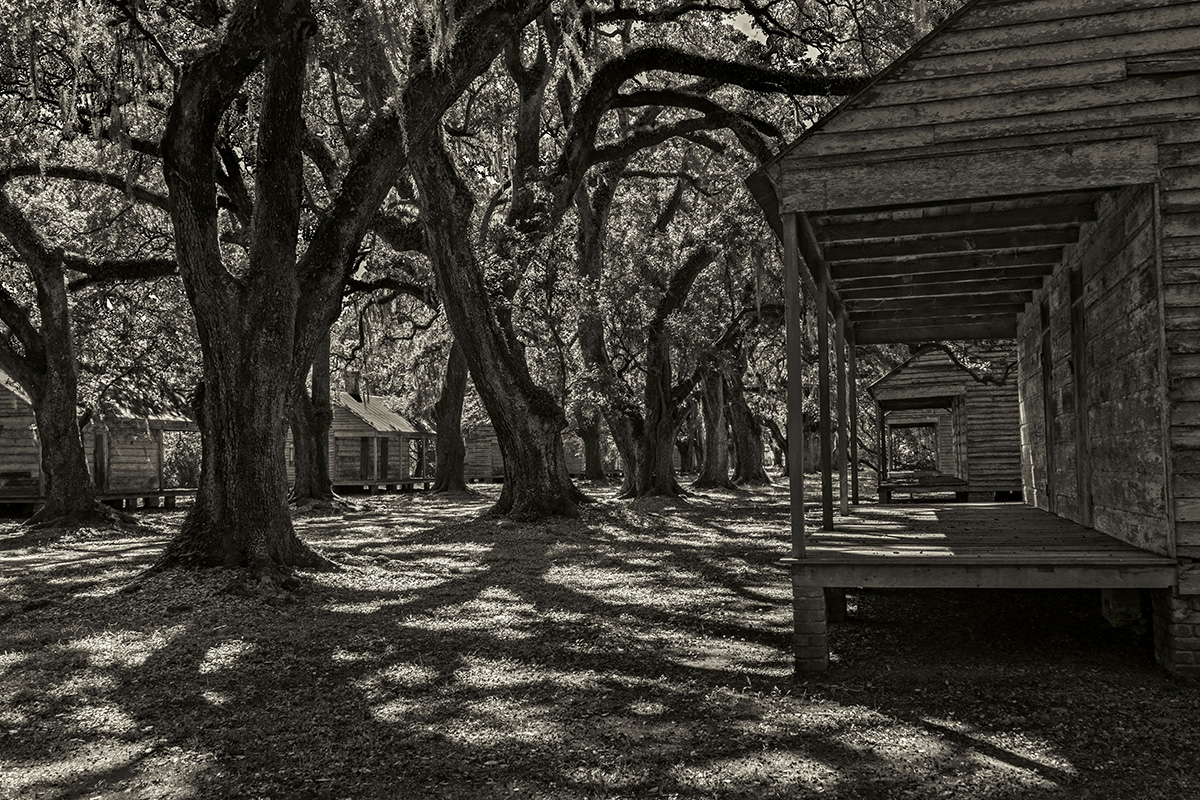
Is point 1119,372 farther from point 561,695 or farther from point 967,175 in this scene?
point 561,695

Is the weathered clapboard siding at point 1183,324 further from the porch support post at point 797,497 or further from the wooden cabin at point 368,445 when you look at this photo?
the wooden cabin at point 368,445

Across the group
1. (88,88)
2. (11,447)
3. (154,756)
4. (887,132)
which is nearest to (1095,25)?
(887,132)

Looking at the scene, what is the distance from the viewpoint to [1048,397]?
419 inches

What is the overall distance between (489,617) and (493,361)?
7996 millimetres

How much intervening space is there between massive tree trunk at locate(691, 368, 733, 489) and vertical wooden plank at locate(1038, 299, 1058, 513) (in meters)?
18.8

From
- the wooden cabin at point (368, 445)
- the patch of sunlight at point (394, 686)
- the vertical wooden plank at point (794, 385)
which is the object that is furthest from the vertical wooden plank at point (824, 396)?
the wooden cabin at point (368, 445)

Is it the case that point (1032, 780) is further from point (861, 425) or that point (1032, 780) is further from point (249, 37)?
point (861, 425)

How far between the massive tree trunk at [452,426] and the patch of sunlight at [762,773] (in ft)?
73.7

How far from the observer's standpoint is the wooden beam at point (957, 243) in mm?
8508

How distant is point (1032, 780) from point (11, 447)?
2650 cm

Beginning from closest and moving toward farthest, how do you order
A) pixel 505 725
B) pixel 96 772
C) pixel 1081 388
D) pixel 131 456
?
pixel 96 772
pixel 505 725
pixel 1081 388
pixel 131 456

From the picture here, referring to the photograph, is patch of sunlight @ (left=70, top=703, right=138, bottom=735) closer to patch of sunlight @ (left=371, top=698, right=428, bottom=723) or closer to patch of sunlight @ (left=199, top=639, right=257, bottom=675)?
patch of sunlight @ (left=199, top=639, right=257, bottom=675)

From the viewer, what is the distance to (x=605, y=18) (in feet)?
52.3

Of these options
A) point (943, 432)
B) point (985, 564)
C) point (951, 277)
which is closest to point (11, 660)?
point (985, 564)
